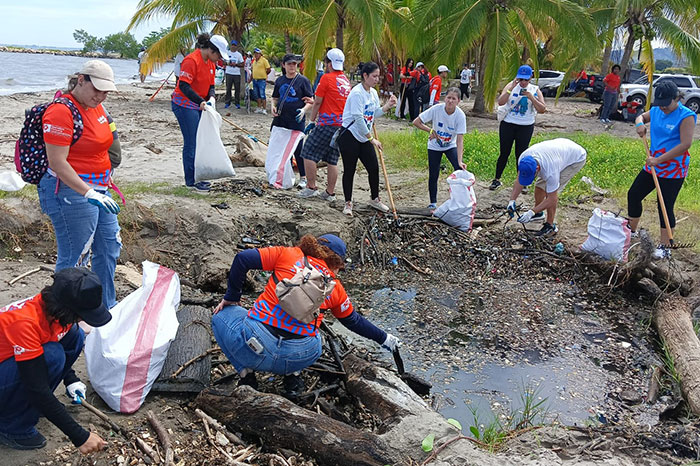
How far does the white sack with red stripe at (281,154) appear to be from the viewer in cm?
747

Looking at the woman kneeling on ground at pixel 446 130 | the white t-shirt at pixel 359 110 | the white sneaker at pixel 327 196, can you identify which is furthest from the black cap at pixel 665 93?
the white sneaker at pixel 327 196

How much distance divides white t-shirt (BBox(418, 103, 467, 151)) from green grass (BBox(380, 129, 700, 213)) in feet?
7.65

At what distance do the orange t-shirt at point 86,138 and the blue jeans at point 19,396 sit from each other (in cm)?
120

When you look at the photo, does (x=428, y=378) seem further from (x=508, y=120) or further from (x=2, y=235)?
(x=508, y=120)

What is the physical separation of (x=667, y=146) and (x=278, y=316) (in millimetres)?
4661

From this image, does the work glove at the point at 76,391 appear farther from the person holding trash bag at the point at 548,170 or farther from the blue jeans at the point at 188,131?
the person holding trash bag at the point at 548,170

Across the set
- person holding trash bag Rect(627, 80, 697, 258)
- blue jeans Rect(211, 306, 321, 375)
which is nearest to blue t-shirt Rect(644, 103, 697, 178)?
person holding trash bag Rect(627, 80, 697, 258)

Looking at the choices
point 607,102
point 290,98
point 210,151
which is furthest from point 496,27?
point 210,151

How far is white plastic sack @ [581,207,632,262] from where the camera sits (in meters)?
6.07

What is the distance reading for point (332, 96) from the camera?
22.6 ft

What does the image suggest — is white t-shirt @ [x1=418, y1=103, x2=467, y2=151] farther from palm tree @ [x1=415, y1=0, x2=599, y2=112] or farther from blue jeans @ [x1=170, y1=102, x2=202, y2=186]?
palm tree @ [x1=415, y1=0, x2=599, y2=112]

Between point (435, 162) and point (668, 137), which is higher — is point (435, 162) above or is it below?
below

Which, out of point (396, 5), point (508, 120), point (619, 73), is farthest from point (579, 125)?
point (508, 120)

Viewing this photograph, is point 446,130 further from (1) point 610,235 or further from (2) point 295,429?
(2) point 295,429
